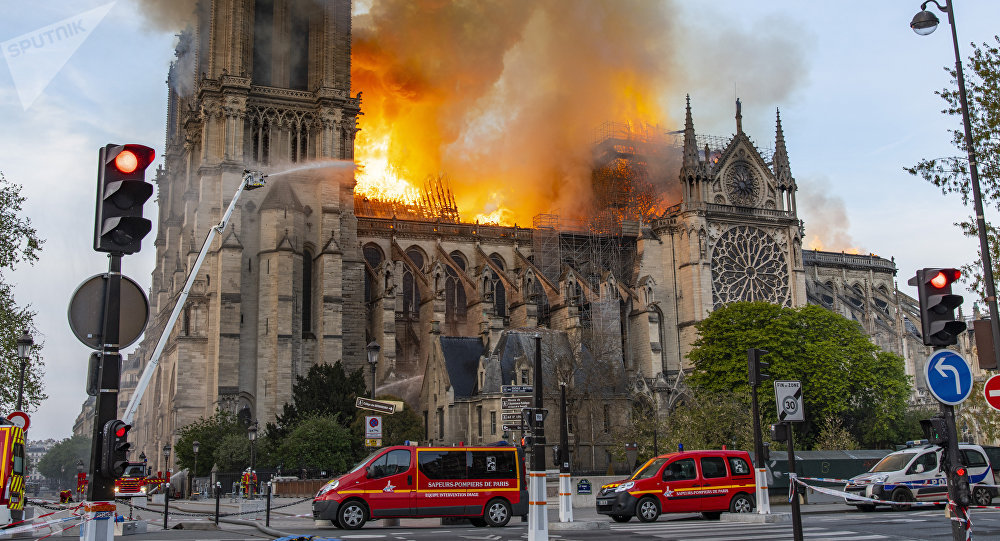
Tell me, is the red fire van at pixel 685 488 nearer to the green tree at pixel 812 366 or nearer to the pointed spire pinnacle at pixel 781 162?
the green tree at pixel 812 366

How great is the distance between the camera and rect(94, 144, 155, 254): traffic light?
22.7 ft

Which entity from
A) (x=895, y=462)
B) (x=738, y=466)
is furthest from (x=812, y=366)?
(x=738, y=466)

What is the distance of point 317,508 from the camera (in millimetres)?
18828

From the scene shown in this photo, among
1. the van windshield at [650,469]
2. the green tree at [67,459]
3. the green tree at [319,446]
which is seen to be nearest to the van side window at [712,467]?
the van windshield at [650,469]

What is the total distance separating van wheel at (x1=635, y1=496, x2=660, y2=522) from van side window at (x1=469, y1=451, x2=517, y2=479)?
2850 millimetres

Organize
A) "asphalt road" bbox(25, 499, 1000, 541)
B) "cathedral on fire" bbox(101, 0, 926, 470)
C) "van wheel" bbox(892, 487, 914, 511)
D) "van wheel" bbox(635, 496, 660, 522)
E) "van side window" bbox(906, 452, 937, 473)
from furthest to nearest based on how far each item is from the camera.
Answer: "cathedral on fire" bbox(101, 0, 926, 470), "van side window" bbox(906, 452, 937, 473), "van wheel" bbox(892, 487, 914, 511), "van wheel" bbox(635, 496, 660, 522), "asphalt road" bbox(25, 499, 1000, 541)

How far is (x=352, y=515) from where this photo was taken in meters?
18.9

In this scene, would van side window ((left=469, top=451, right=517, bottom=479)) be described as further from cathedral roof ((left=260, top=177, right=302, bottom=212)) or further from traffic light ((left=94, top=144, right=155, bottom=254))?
cathedral roof ((left=260, top=177, right=302, bottom=212))

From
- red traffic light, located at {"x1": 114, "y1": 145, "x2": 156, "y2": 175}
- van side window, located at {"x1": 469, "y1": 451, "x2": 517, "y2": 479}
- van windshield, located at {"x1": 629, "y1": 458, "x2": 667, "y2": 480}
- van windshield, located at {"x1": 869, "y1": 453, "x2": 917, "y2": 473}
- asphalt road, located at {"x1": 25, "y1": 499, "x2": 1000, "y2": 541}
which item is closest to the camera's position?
red traffic light, located at {"x1": 114, "y1": 145, "x2": 156, "y2": 175}

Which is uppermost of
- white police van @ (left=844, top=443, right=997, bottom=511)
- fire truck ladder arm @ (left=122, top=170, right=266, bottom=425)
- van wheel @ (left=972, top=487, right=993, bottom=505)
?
fire truck ladder arm @ (left=122, top=170, right=266, bottom=425)

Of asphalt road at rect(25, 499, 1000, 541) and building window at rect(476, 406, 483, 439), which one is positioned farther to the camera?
building window at rect(476, 406, 483, 439)

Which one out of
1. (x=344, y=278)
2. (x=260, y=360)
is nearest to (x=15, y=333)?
(x=260, y=360)

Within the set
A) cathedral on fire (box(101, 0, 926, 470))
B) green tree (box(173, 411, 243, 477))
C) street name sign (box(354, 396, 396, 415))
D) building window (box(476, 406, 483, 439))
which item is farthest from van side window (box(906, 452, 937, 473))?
green tree (box(173, 411, 243, 477))

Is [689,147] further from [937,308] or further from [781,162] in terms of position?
[937,308]
